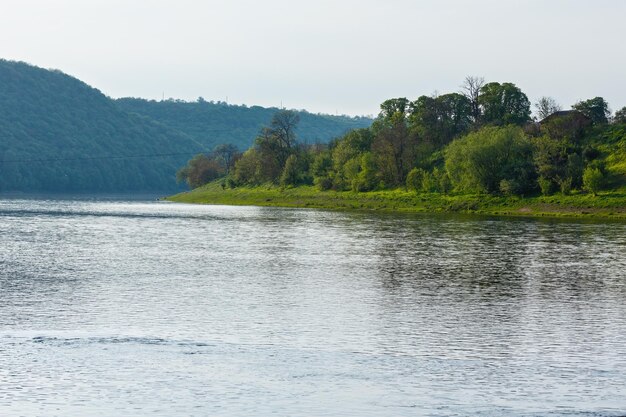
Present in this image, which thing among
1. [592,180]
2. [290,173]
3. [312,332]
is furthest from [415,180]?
[312,332]

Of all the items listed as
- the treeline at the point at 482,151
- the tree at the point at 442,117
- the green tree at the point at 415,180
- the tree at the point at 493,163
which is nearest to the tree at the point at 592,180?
the treeline at the point at 482,151

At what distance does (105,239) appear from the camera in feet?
245

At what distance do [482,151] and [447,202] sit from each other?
967cm

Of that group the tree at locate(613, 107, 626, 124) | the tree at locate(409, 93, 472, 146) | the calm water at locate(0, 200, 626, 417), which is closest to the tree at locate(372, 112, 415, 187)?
the tree at locate(409, 93, 472, 146)

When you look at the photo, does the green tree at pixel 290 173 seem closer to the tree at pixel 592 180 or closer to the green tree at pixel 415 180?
Answer: the green tree at pixel 415 180

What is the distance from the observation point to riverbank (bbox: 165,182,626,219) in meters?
118

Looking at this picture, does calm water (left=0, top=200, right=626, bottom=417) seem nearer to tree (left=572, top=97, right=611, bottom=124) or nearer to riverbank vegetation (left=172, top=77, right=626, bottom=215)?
riverbank vegetation (left=172, top=77, right=626, bottom=215)

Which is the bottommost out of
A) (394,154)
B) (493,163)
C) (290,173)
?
(290,173)

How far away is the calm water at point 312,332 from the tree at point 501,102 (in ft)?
417

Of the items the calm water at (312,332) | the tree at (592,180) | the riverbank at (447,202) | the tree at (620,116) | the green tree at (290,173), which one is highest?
the tree at (620,116)

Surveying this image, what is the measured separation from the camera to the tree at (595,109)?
174 metres

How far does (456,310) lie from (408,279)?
1060 centimetres

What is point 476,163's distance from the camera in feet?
447

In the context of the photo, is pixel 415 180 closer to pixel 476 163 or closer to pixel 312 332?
pixel 476 163
